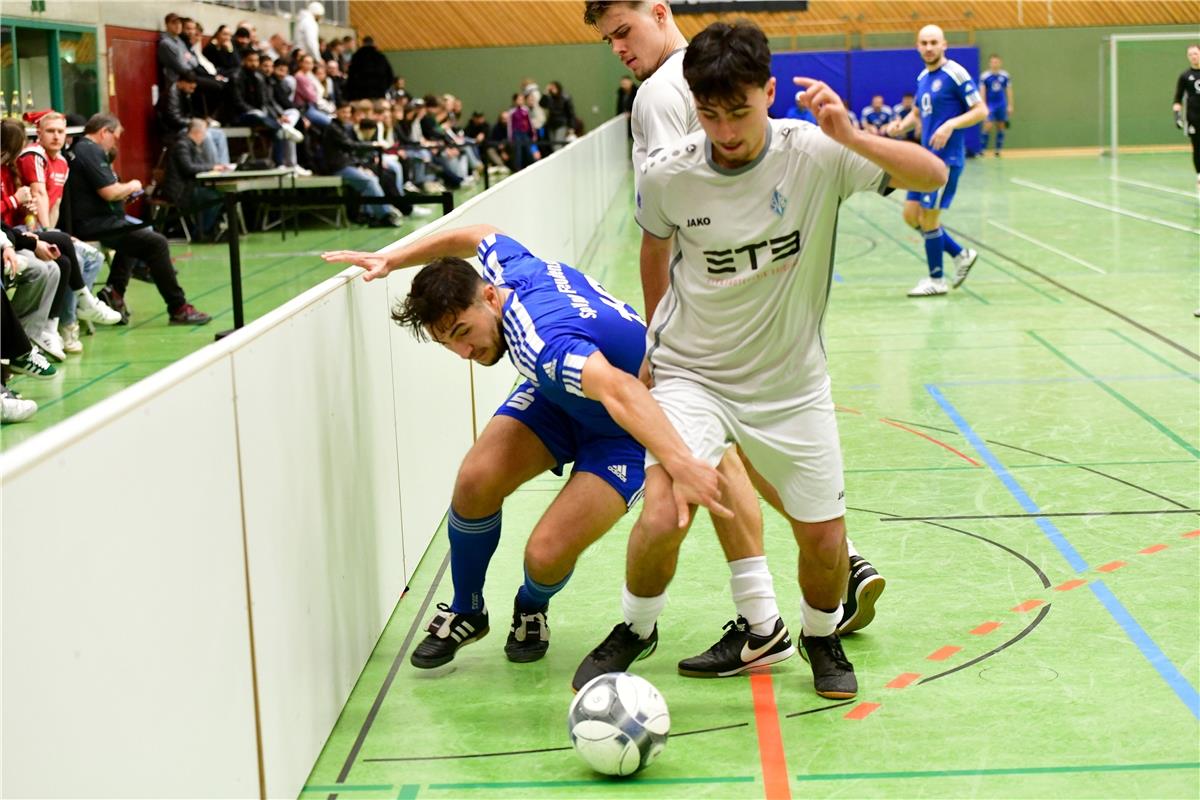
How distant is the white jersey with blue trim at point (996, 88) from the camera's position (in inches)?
1308

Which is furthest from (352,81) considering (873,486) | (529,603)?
(529,603)

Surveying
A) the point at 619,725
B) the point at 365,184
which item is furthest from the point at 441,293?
the point at 365,184

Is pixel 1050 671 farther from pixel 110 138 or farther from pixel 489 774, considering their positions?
pixel 110 138

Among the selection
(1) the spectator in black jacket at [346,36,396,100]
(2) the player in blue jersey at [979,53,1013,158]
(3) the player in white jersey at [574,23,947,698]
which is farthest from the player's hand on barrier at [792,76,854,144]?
(2) the player in blue jersey at [979,53,1013,158]

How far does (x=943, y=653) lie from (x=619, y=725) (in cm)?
137

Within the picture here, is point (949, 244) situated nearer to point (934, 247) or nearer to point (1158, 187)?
point (934, 247)

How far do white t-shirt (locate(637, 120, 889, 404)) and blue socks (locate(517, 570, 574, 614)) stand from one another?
857mm

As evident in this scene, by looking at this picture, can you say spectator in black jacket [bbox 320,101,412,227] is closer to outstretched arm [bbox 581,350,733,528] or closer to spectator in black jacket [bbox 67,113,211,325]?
spectator in black jacket [bbox 67,113,211,325]

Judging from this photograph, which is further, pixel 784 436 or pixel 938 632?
pixel 938 632

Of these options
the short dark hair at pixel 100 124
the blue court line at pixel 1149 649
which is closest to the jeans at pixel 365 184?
the short dark hair at pixel 100 124

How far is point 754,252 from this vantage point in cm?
384

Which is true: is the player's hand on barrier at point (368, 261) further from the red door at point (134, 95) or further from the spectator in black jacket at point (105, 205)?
the red door at point (134, 95)

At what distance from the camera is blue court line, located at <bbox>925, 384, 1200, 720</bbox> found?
164 inches

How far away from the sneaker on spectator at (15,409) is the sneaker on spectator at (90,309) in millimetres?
2973
